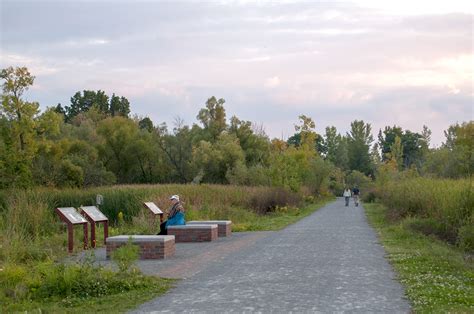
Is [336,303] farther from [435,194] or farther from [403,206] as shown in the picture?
[403,206]

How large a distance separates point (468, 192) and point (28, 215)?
484 inches

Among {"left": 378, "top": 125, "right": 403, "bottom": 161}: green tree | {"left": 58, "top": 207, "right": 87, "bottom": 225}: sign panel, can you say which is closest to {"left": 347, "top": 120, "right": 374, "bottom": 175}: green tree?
{"left": 378, "top": 125, "right": 403, "bottom": 161}: green tree

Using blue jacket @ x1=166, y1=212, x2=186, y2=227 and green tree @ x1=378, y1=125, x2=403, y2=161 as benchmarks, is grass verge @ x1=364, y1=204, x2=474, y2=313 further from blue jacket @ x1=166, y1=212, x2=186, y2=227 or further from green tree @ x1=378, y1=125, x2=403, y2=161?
green tree @ x1=378, y1=125, x2=403, y2=161

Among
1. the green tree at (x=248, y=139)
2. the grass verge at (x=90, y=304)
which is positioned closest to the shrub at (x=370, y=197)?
the green tree at (x=248, y=139)

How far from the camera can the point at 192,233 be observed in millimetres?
19656

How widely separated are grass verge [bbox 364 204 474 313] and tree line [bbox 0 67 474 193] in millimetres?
19806

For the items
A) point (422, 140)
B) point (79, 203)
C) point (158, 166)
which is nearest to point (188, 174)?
point (158, 166)

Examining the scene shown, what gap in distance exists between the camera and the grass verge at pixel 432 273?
928 cm

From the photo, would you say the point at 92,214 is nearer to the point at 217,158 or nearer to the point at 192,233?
the point at 192,233

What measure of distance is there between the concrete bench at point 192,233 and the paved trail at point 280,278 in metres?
0.76

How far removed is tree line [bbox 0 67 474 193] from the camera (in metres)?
48.4

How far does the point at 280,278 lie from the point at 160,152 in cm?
6484

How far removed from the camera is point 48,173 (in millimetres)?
55844

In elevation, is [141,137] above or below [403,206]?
above
